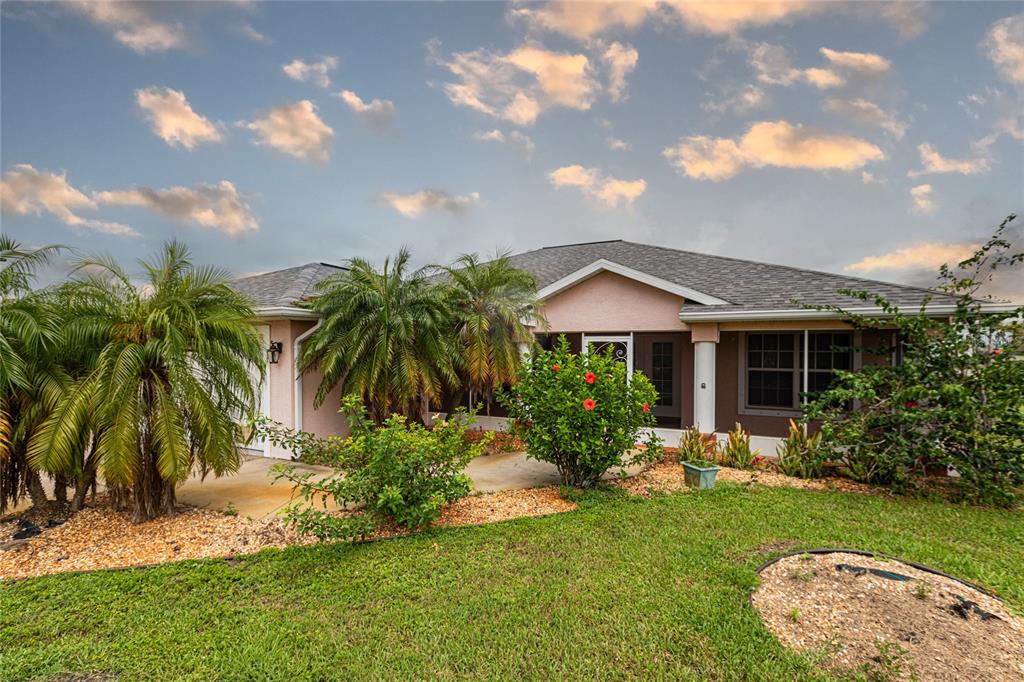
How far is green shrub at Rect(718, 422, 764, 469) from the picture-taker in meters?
8.89

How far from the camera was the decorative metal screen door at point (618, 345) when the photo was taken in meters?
11.9

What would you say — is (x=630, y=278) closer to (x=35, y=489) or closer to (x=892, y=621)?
(x=892, y=621)

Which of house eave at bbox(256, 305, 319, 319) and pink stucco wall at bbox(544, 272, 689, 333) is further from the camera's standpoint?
pink stucco wall at bbox(544, 272, 689, 333)

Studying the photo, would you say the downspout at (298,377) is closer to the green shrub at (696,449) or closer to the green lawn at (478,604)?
the green lawn at (478,604)

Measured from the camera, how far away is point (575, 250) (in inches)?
730

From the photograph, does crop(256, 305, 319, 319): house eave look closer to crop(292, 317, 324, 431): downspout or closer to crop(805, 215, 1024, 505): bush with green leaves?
crop(292, 317, 324, 431): downspout

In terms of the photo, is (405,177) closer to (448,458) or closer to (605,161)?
(605,161)

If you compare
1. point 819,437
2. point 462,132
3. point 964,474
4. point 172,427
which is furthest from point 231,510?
point 462,132

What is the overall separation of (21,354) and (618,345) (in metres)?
11.0

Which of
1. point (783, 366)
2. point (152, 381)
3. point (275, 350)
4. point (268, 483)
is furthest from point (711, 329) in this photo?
point (152, 381)

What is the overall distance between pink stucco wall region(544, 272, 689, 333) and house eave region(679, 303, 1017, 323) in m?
0.62

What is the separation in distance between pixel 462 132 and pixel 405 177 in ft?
7.31

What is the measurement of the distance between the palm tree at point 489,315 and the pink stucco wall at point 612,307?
4.70ft

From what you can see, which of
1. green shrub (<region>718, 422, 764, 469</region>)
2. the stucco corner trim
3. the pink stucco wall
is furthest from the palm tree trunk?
green shrub (<region>718, 422, 764, 469</region>)
